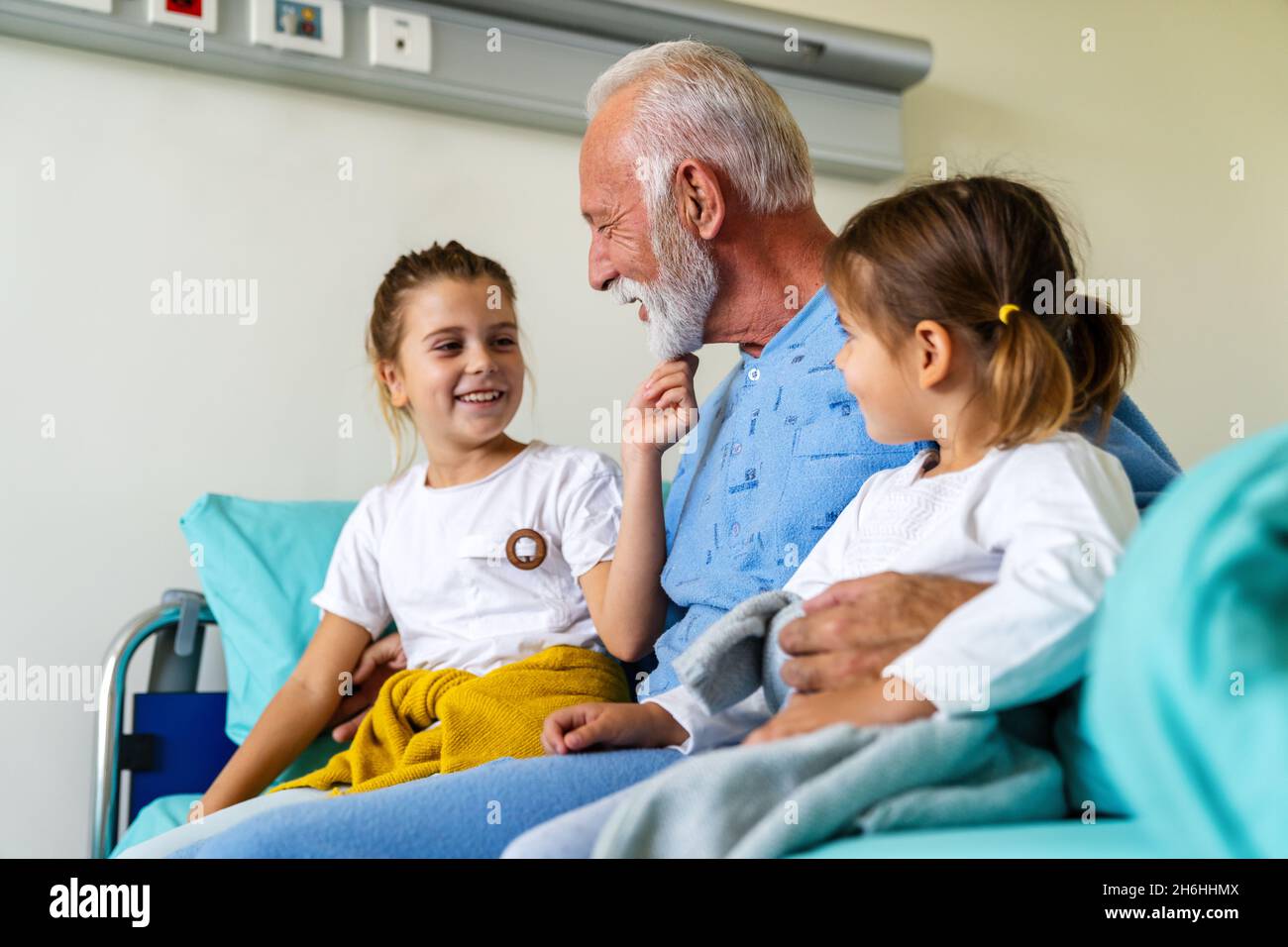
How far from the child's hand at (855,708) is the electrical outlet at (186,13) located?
6.36ft

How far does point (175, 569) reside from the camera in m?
2.36

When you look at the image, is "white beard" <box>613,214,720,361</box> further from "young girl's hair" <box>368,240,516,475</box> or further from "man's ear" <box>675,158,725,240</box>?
"young girl's hair" <box>368,240,516,475</box>

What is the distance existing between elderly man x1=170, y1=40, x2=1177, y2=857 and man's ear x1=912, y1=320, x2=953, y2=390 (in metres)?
0.21

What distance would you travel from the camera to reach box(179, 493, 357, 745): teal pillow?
2020mm

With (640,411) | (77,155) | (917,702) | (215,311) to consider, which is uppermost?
(77,155)

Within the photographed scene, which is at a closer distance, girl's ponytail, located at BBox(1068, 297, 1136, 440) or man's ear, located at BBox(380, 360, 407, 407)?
girl's ponytail, located at BBox(1068, 297, 1136, 440)

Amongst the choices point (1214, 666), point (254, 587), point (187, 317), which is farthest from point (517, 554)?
point (1214, 666)

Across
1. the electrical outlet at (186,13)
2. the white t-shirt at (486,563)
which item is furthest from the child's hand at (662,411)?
the electrical outlet at (186,13)

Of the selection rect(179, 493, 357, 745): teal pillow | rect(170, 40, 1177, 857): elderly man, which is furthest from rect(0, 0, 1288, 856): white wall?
rect(170, 40, 1177, 857): elderly man

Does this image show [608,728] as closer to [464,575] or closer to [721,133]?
[464,575]

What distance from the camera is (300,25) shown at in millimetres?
2445
